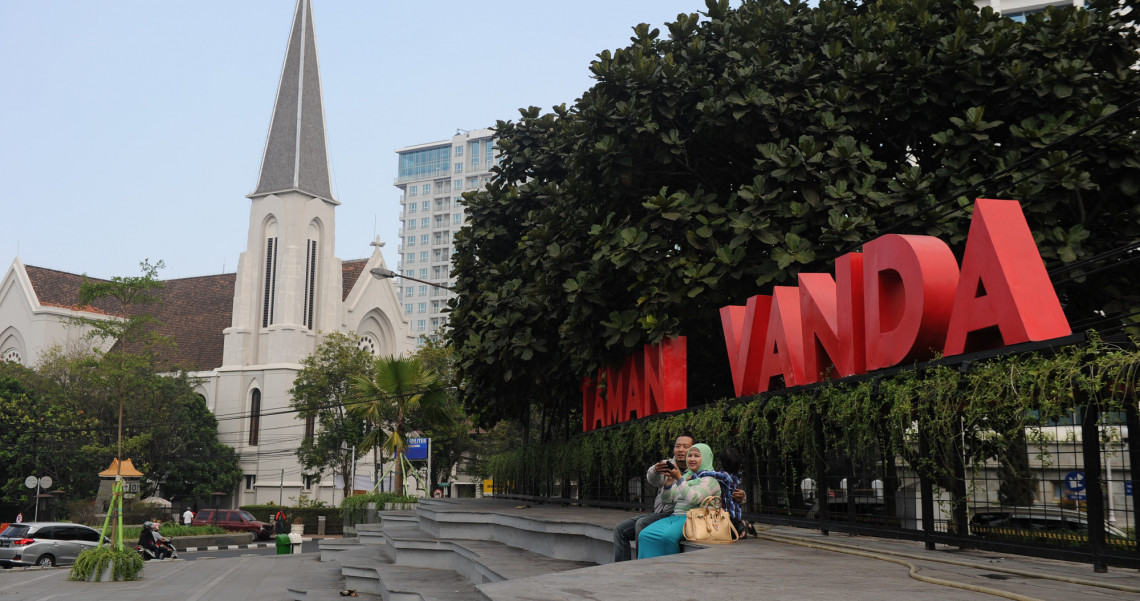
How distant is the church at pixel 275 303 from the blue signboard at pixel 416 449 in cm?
3073

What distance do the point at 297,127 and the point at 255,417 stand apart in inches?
865

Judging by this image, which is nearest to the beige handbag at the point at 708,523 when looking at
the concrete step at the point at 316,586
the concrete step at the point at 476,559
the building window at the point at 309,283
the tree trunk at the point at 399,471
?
the concrete step at the point at 476,559

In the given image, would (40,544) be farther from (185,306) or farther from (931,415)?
(185,306)

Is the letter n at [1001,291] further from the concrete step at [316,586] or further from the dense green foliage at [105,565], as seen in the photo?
the dense green foliage at [105,565]

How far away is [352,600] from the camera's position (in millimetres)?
14469

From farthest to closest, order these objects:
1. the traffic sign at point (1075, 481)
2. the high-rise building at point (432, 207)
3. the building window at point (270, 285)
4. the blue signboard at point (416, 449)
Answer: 1. the high-rise building at point (432, 207)
2. the building window at point (270, 285)
3. the blue signboard at point (416, 449)
4. the traffic sign at point (1075, 481)

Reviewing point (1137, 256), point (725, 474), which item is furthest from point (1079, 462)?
point (1137, 256)

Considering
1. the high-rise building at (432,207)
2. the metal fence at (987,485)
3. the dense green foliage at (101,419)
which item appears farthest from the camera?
the high-rise building at (432,207)

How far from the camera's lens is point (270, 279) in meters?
73.6

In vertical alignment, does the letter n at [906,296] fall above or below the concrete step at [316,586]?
above

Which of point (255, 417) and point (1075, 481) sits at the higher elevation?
point (255, 417)

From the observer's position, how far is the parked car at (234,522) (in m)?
50.6

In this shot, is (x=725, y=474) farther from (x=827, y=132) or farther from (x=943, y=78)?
(x=943, y=78)

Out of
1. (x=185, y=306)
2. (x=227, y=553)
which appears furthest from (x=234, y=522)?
(x=185, y=306)
